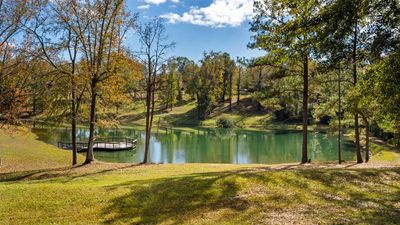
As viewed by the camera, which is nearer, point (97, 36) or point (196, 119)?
point (97, 36)

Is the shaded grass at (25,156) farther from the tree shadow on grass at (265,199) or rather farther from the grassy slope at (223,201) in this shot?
the tree shadow on grass at (265,199)

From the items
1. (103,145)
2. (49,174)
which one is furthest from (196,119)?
(49,174)

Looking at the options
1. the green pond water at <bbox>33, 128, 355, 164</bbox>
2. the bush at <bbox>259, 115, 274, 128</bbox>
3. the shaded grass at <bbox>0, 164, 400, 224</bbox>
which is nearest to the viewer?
the shaded grass at <bbox>0, 164, 400, 224</bbox>

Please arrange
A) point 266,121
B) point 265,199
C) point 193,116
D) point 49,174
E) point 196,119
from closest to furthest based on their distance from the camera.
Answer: point 265,199 < point 49,174 < point 266,121 < point 196,119 < point 193,116

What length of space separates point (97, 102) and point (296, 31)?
644 inches

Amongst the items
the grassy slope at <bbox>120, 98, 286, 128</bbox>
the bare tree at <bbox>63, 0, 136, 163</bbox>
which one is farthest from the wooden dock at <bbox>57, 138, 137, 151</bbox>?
the grassy slope at <bbox>120, 98, 286, 128</bbox>

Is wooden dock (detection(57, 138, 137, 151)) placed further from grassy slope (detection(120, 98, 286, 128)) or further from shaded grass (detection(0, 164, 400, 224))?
shaded grass (detection(0, 164, 400, 224))

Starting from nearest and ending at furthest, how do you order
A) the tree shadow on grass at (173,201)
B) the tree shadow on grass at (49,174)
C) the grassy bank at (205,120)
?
the tree shadow on grass at (173,201)
the tree shadow on grass at (49,174)
the grassy bank at (205,120)

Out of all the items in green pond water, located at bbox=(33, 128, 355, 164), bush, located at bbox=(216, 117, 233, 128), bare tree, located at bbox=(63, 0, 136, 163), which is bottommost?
green pond water, located at bbox=(33, 128, 355, 164)

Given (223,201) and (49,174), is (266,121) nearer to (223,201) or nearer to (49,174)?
(49,174)

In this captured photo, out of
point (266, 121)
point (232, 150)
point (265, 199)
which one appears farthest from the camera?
point (266, 121)

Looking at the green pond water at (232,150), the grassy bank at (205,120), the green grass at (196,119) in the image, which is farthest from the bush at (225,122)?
the green pond water at (232,150)

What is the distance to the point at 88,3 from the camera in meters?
22.6

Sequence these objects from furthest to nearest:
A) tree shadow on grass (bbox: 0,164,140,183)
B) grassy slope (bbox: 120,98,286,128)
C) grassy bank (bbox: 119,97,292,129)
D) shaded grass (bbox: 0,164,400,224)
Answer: grassy slope (bbox: 120,98,286,128), grassy bank (bbox: 119,97,292,129), tree shadow on grass (bbox: 0,164,140,183), shaded grass (bbox: 0,164,400,224)
